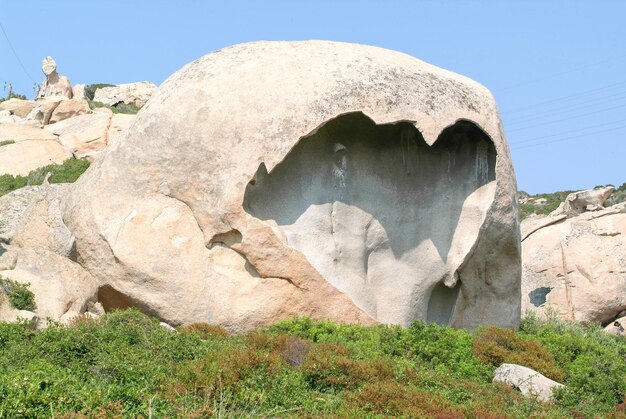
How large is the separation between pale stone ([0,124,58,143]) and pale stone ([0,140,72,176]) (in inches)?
41.1

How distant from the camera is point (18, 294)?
15141mm

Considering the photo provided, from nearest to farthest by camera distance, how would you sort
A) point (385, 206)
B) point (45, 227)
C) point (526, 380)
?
point (526, 380), point (45, 227), point (385, 206)

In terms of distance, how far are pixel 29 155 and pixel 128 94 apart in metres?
27.1

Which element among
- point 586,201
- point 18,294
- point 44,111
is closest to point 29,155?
point 44,111

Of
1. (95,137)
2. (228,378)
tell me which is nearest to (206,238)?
(228,378)

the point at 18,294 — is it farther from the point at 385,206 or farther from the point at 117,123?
the point at 117,123

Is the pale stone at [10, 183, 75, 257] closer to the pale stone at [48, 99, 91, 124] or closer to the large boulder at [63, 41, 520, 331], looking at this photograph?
the large boulder at [63, 41, 520, 331]

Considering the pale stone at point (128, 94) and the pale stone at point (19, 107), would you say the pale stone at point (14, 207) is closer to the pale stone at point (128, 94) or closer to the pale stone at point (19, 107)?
the pale stone at point (19, 107)

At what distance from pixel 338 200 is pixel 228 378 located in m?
5.93

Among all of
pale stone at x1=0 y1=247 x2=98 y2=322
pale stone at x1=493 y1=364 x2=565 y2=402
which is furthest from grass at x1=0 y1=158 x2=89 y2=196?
pale stone at x1=493 y1=364 x2=565 y2=402

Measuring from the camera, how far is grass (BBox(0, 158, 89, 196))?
31.6 m

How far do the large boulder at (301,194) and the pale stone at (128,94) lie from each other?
147 ft

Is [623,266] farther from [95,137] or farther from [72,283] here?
[95,137]

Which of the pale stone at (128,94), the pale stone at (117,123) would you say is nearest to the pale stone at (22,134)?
the pale stone at (117,123)
